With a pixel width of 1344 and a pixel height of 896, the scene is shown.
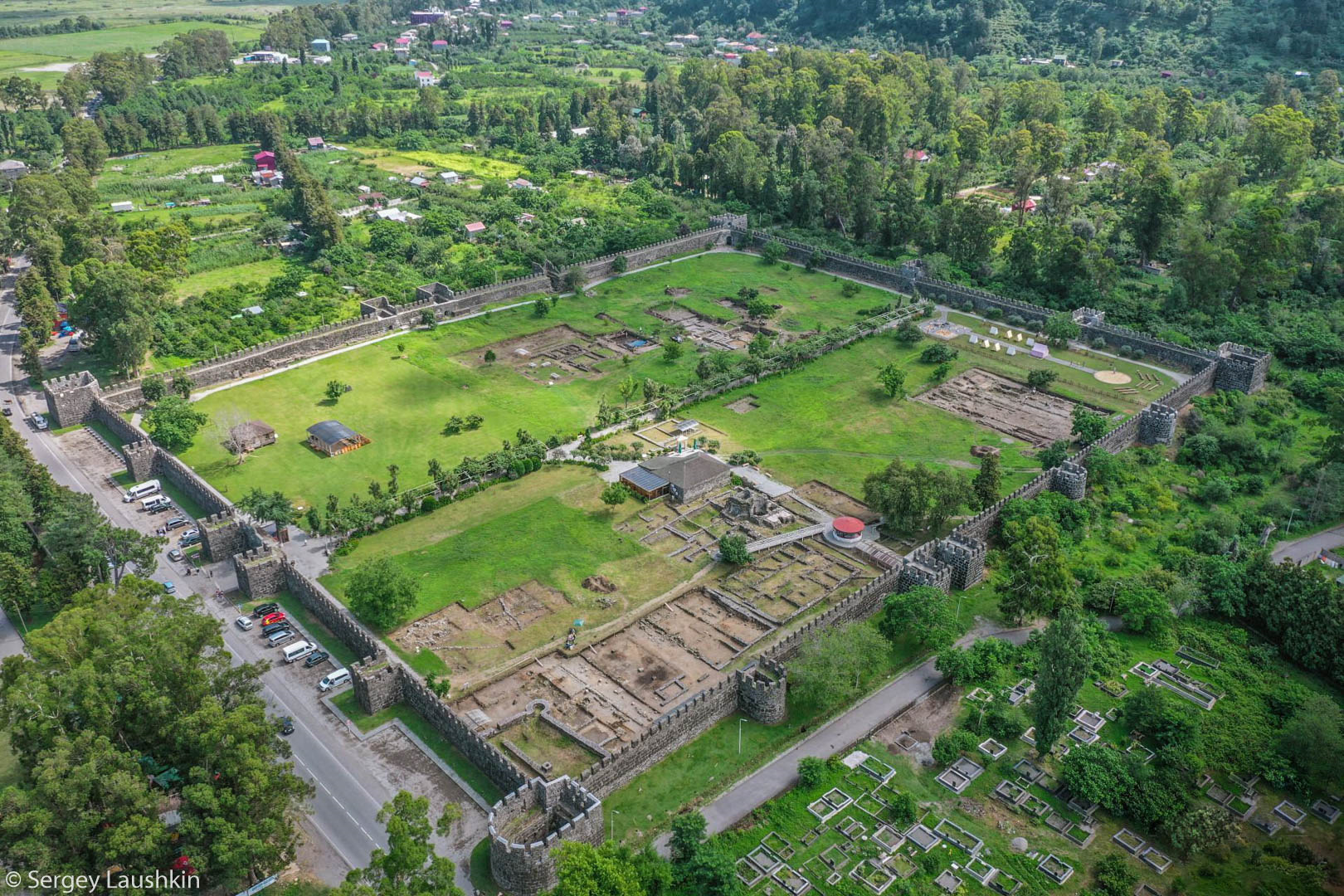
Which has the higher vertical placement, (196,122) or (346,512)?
(196,122)

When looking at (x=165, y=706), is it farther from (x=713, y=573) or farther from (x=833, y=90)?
(x=833, y=90)

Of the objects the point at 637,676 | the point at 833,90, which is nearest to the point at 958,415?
the point at 637,676

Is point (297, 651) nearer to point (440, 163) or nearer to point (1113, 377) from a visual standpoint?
point (1113, 377)

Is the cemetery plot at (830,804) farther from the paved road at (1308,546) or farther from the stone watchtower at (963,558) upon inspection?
the paved road at (1308,546)

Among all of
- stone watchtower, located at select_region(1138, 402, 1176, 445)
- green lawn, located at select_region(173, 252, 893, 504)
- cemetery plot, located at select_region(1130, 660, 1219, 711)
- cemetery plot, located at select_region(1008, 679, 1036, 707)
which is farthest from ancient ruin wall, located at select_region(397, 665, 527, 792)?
stone watchtower, located at select_region(1138, 402, 1176, 445)

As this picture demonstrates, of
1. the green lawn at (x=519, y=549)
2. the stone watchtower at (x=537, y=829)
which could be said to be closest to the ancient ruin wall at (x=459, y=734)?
the stone watchtower at (x=537, y=829)

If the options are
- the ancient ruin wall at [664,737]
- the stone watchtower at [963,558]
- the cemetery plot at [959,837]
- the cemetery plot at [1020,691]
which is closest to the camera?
the cemetery plot at [959,837]
